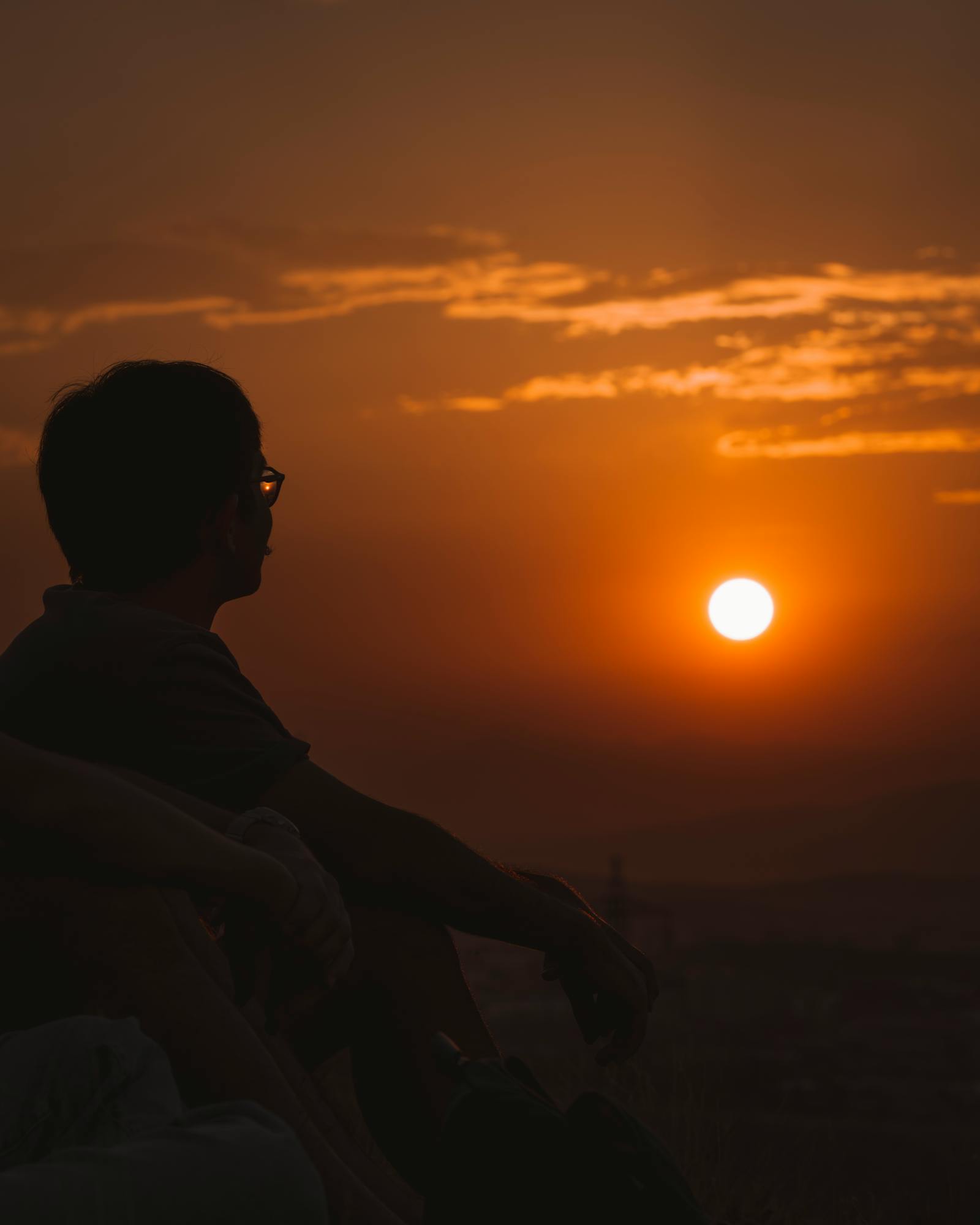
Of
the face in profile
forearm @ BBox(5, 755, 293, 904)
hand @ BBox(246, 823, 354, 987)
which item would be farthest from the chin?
forearm @ BBox(5, 755, 293, 904)

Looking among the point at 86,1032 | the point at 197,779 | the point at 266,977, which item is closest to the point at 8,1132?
the point at 86,1032

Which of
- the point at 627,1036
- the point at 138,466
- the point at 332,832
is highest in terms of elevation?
the point at 138,466

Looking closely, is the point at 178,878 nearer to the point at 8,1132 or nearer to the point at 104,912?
the point at 104,912

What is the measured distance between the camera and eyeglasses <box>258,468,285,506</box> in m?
2.73

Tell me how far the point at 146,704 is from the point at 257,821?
302 millimetres

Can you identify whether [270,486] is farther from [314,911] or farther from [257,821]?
[314,911]

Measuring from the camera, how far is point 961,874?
379 feet

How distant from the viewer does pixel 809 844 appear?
431ft

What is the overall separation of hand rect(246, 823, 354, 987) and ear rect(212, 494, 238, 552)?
814 mm

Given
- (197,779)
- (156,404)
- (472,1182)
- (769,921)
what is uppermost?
(156,404)

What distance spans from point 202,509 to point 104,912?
97 cm

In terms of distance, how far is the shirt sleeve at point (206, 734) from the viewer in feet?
7.40

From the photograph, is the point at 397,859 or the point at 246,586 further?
the point at 246,586

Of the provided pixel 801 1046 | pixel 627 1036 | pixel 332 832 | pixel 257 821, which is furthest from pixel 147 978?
pixel 801 1046
